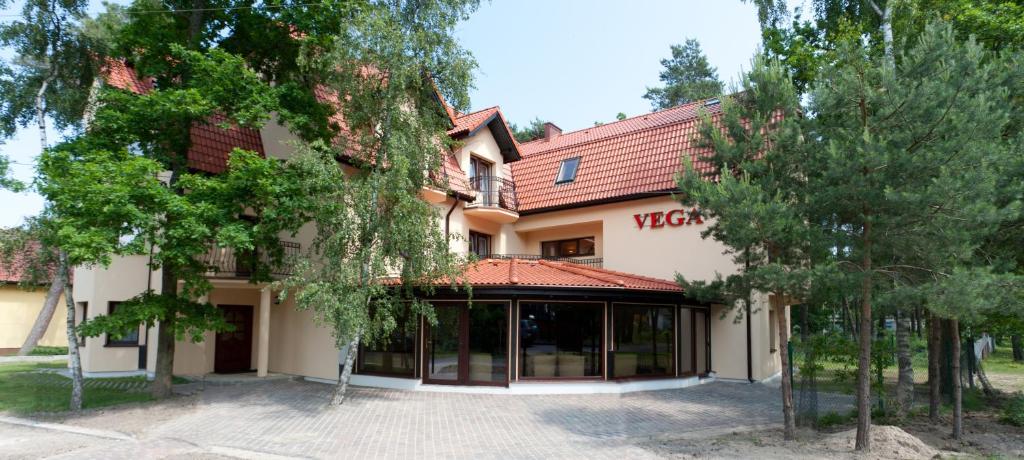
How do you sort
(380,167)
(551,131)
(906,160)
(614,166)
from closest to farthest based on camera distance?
(906,160) < (380,167) < (614,166) < (551,131)

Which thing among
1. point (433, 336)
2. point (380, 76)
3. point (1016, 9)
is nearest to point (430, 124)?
point (380, 76)

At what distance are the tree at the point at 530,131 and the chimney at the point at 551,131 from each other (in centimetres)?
1441

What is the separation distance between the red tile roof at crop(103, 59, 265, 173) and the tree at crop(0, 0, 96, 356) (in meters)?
0.74

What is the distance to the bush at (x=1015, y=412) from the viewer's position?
36.8 feet

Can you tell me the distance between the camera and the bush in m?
11.2

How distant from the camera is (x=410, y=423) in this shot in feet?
34.4

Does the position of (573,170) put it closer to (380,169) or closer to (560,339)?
(560,339)

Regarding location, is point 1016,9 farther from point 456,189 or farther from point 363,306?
point 363,306

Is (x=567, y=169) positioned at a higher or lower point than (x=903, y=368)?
higher

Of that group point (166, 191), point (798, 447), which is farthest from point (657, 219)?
point (166, 191)

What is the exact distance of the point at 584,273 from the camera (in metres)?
15.6

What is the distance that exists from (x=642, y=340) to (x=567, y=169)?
784 cm

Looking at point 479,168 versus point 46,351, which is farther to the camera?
point 46,351

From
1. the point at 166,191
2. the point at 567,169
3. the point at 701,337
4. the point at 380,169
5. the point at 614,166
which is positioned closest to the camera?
the point at 166,191
